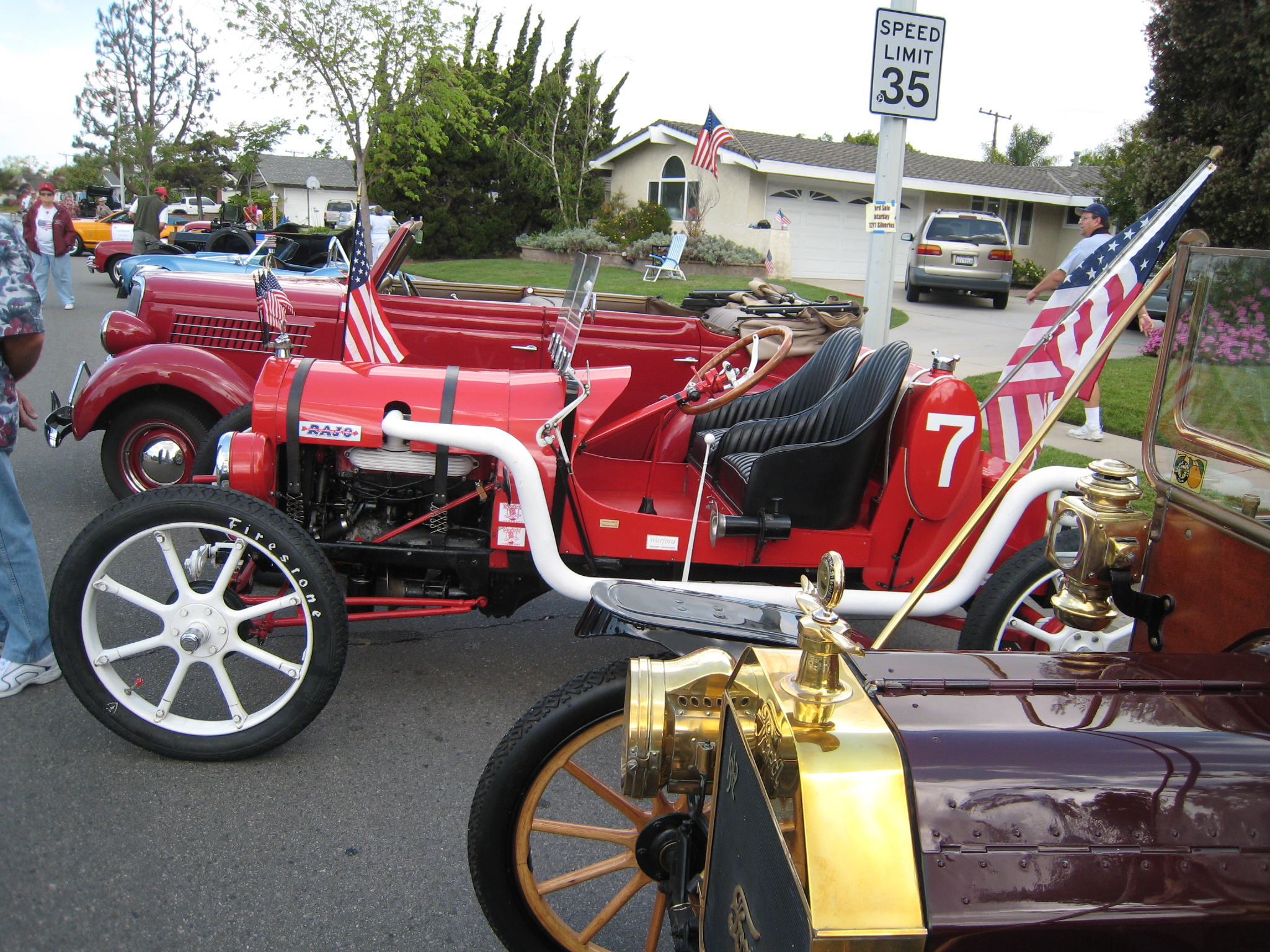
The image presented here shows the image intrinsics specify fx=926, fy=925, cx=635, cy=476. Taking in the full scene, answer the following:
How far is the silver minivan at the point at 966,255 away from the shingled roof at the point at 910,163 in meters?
6.99

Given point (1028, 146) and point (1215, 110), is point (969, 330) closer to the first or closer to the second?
point (1215, 110)

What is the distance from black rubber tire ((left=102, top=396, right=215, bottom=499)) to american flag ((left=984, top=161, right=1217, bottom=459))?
13.9 feet

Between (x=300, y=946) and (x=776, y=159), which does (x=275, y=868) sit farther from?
(x=776, y=159)

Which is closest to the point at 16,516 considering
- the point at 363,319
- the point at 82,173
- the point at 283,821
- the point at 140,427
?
the point at 283,821

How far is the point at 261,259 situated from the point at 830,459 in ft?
31.3

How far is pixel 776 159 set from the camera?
22984 mm

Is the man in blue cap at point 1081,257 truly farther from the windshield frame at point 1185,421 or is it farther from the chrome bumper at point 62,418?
the chrome bumper at point 62,418

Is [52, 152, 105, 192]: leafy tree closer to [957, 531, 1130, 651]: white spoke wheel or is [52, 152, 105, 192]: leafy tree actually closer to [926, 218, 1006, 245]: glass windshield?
[926, 218, 1006, 245]: glass windshield

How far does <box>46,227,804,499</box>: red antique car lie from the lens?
520 cm

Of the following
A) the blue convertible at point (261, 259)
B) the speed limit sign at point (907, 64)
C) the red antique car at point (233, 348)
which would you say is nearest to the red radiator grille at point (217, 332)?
the red antique car at point (233, 348)

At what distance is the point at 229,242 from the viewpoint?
13.9 m

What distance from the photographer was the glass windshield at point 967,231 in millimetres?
16906

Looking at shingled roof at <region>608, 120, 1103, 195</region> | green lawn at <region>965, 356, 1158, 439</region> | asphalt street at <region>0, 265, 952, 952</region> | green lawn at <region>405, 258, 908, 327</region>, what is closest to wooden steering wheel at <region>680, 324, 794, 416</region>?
asphalt street at <region>0, 265, 952, 952</region>

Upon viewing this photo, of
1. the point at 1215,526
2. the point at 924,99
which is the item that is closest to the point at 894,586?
the point at 1215,526
